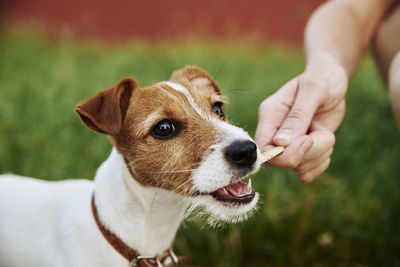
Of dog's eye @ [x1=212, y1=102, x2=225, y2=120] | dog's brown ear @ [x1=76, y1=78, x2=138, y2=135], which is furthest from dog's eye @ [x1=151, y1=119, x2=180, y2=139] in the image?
dog's eye @ [x1=212, y1=102, x2=225, y2=120]

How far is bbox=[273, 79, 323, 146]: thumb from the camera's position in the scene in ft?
6.56

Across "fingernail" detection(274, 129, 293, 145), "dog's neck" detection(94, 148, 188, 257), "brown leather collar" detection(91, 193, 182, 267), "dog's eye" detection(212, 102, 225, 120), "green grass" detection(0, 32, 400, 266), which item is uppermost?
"dog's eye" detection(212, 102, 225, 120)

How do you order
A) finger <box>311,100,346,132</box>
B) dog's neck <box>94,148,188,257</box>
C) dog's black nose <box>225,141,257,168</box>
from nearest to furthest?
dog's black nose <box>225,141,257,168</box> → dog's neck <box>94,148,188,257</box> → finger <box>311,100,346,132</box>

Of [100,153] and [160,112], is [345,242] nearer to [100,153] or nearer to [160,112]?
[160,112]

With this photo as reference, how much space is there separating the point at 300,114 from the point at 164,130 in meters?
0.72

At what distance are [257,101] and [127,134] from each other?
9.67 feet

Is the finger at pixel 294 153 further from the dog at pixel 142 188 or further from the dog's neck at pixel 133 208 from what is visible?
the dog's neck at pixel 133 208

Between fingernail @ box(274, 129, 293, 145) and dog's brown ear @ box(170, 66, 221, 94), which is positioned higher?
dog's brown ear @ box(170, 66, 221, 94)

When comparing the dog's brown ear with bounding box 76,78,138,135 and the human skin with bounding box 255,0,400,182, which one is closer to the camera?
the dog's brown ear with bounding box 76,78,138,135

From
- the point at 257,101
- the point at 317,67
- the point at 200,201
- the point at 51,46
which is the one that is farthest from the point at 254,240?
the point at 51,46

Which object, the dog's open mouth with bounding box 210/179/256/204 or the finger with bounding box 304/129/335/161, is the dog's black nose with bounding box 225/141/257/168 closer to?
the dog's open mouth with bounding box 210/179/256/204

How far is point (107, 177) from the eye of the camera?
1.97m

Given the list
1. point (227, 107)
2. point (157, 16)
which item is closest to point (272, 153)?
point (227, 107)

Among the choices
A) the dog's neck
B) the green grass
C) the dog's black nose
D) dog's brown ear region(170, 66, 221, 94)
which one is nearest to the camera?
the dog's black nose
